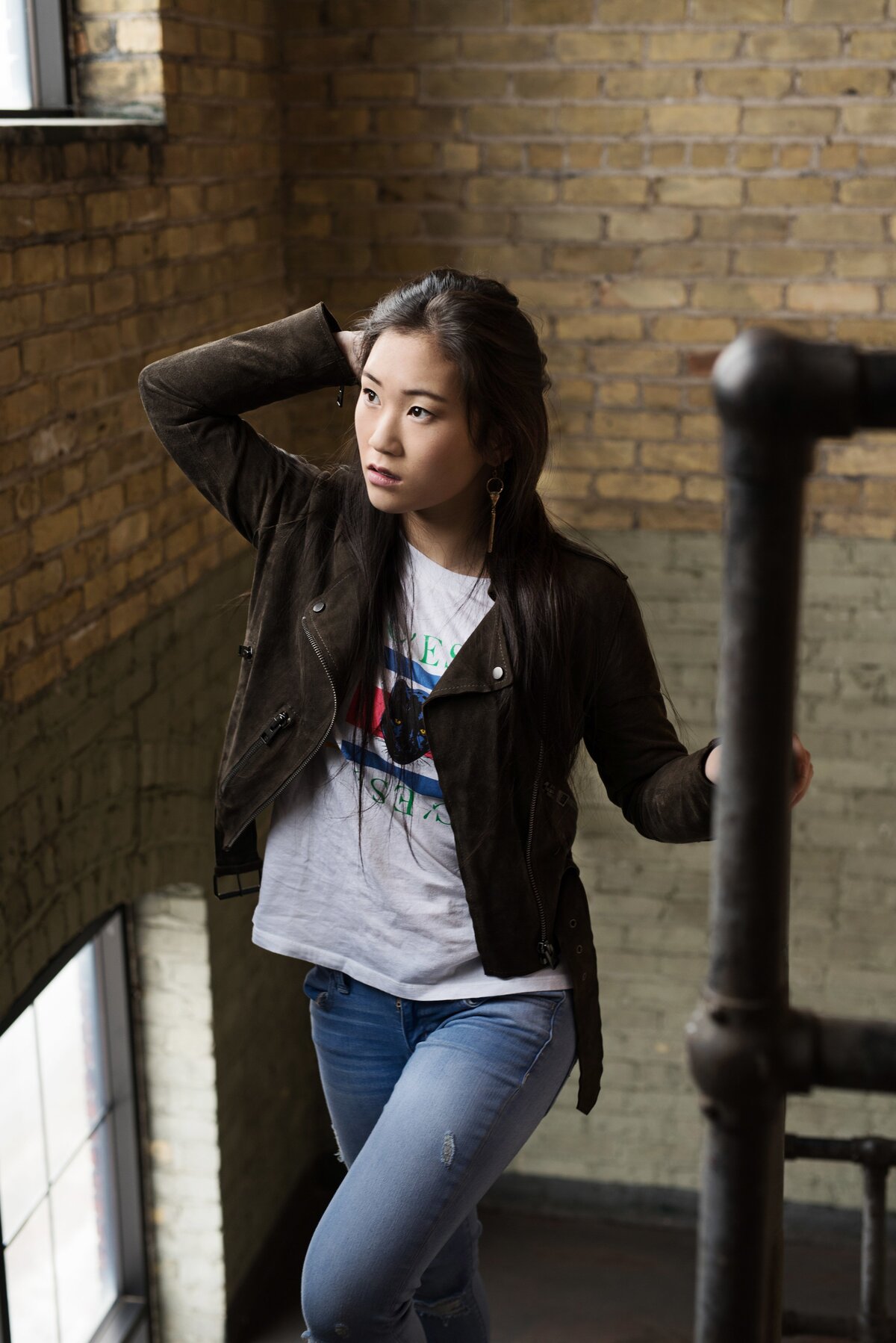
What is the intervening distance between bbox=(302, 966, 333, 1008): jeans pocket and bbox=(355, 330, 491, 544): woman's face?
0.62m

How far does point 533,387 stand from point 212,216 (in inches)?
80.7

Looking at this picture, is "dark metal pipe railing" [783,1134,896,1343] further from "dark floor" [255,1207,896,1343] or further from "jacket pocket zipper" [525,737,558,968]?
"dark floor" [255,1207,896,1343]

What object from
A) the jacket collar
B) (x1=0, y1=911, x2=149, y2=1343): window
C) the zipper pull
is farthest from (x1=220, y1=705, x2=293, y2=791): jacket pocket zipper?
(x1=0, y1=911, x2=149, y2=1343): window

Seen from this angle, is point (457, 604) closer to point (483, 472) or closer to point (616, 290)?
point (483, 472)

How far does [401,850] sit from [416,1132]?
351mm

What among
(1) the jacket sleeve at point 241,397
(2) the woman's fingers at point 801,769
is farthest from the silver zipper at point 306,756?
(2) the woman's fingers at point 801,769

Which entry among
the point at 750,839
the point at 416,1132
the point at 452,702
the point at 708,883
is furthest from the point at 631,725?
the point at 708,883

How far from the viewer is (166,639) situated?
3420mm

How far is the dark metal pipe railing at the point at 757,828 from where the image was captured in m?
0.58

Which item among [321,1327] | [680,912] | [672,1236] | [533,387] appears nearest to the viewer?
[321,1327]

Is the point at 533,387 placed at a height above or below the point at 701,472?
above

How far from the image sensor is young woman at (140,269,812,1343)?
1.67 metres

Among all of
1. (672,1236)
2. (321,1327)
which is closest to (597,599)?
(321,1327)

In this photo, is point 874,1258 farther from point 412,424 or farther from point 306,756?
point 412,424
